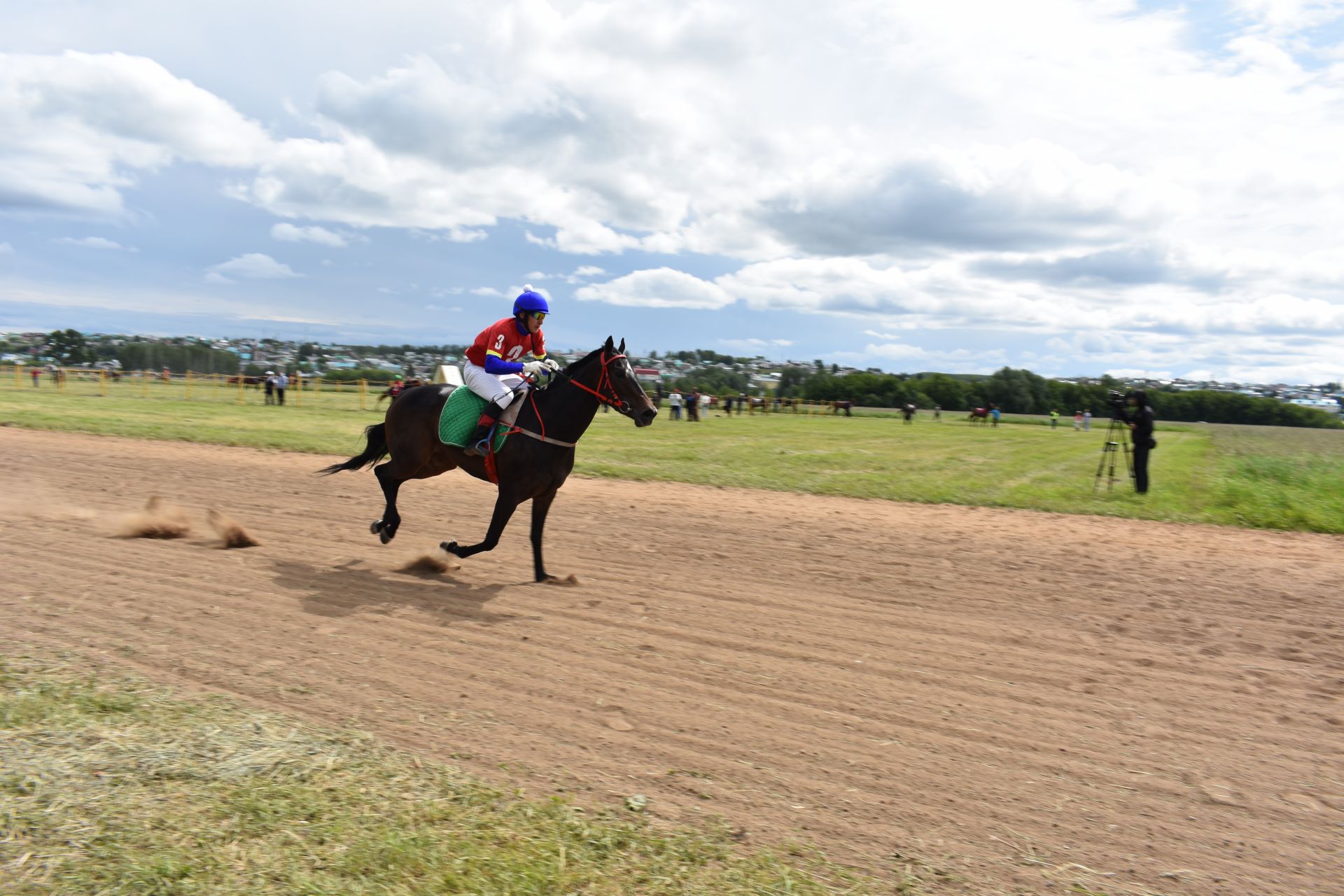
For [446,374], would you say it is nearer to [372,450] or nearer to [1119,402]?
Result: [372,450]

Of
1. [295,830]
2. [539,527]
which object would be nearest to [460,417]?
[539,527]

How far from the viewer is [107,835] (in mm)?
3268

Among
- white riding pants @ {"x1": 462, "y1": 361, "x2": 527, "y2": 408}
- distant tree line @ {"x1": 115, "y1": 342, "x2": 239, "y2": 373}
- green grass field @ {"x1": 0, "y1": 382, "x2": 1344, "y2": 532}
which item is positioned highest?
distant tree line @ {"x1": 115, "y1": 342, "x2": 239, "y2": 373}

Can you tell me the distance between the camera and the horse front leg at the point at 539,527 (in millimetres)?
8219

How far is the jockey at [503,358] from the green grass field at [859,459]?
8.90m

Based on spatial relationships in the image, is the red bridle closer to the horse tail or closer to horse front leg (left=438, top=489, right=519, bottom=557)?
horse front leg (left=438, top=489, right=519, bottom=557)

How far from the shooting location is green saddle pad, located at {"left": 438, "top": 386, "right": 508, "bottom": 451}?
8570 mm

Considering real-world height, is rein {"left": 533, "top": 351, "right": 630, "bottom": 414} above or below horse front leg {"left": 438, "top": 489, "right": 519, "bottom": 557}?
above

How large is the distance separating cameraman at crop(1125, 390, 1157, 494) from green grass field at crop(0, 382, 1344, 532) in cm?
38

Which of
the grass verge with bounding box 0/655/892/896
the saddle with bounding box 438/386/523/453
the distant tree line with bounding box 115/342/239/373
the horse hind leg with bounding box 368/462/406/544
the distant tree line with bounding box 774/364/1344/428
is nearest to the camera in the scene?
the grass verge with bounding box 0/655/892/896

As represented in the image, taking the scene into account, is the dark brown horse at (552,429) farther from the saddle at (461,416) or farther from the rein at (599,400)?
the saddle at (461,416)

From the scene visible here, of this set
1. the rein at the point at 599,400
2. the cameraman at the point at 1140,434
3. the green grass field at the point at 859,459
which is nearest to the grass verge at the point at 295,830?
the rein at the point at 599,400

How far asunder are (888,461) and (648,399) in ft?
54.6

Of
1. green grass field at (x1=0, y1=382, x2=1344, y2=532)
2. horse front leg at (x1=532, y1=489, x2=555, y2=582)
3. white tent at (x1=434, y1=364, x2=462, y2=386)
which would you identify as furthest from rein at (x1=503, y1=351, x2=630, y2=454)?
white tent at (x1=434, y1=364, x2=462, y2=386)
